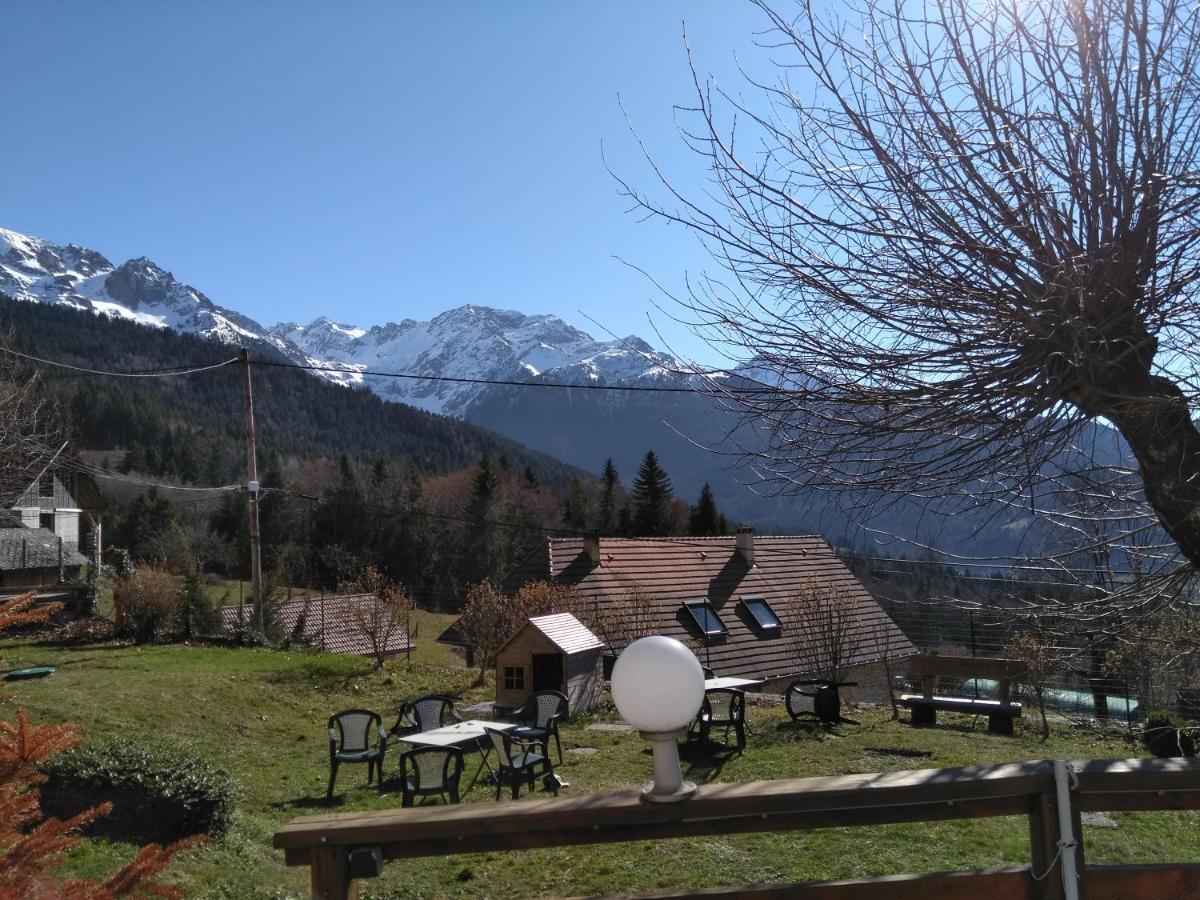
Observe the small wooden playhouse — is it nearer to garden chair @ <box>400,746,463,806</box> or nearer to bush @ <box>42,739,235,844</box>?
garden chair @ <box>400,746,463,806</box>

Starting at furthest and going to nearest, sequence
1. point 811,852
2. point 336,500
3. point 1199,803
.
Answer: point 336,500 < point 811,852 < point 1199,803

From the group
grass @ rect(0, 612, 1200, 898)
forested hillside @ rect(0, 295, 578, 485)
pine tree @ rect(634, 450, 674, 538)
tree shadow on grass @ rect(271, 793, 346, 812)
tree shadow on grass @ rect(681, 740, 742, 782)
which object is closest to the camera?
grass @ rect(0, 612, 1200, 898)

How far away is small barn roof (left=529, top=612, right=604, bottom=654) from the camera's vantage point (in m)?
13.0

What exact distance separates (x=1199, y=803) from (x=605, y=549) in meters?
17.3

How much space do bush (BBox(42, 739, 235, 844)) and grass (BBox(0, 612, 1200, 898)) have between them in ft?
0.93

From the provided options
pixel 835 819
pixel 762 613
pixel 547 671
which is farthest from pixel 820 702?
pixel 835 819

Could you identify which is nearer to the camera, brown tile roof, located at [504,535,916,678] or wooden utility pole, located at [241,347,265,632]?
wooden utility pole, located at [241,347,265,632]

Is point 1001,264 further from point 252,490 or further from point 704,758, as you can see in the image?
point 252,490

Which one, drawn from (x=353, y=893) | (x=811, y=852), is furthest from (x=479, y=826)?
(x=811, y=852)

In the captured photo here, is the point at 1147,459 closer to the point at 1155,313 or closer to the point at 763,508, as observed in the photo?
the point at 1155,313

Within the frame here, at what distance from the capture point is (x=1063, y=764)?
236 cm

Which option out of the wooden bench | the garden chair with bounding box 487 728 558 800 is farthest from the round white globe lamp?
the wooden bench

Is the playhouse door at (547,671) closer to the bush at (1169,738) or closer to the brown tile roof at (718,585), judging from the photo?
the brown tile roof at (718,585)

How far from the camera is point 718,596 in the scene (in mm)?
19688
